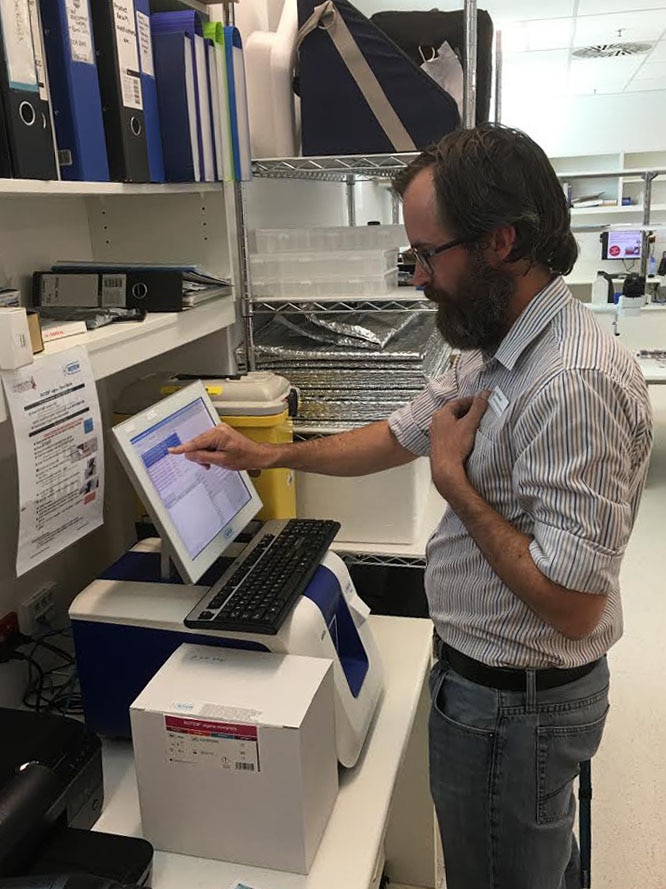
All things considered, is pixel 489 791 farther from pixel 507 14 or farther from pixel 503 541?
pixel 507 14

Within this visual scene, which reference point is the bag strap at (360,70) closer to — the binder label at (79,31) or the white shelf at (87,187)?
the white shelf at (87,187)

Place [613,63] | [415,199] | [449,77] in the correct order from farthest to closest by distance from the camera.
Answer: [613,63] → [449,77] → [415,199]

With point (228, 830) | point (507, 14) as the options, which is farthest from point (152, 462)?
point (507, 14)

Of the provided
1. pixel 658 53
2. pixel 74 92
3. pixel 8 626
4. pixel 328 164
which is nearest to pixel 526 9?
pixel 658 53

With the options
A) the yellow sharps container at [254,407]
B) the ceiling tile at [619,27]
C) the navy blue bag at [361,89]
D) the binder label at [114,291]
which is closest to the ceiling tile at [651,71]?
the ceiling tile at [619,27]

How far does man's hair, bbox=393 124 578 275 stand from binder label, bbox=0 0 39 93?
0.58m

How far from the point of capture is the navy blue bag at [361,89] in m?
1.68

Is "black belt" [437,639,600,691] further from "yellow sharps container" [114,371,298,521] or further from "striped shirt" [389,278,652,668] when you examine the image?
"yellow sharps container" [114,371,298,521]

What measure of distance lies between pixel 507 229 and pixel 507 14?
3981mm

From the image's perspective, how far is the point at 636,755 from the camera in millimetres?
2424

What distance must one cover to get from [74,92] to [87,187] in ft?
0.44

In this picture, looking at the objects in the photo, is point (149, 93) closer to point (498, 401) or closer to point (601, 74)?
point (498, 401)

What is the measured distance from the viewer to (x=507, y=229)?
3.75 ft

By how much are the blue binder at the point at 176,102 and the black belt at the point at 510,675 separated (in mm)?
1025
